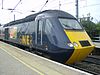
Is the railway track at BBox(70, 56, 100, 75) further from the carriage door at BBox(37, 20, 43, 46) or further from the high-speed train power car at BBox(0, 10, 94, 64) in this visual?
the carriage door at BBox(37, 20, 43, 46)

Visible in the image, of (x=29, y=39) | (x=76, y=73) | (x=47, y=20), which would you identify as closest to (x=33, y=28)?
(x=29, y=39)

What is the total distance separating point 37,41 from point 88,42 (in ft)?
12.6

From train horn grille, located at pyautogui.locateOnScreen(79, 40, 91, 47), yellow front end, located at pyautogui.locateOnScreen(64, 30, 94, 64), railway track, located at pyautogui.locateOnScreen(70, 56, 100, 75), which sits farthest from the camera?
train horn grille, located at pyautogui.locateOnScreen(79, 40, 91, 47)

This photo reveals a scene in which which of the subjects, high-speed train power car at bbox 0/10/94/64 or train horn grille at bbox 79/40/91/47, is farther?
train horn grille at bbox 79/40/91/47

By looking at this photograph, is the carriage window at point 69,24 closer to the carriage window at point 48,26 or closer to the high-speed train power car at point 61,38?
the high-speed train power car at point 61,38

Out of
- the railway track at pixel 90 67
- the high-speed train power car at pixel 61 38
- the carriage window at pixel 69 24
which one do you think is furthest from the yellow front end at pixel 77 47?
the railway track at pixel 90 67

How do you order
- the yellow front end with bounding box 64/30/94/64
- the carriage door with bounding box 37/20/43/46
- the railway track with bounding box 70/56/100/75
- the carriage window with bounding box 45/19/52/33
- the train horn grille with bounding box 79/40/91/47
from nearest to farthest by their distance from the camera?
1. the railway track with bounding box 70/56/100/75
2. the yellow front end with bounding box 64/30/94/64
3. the train horn grille with bounding box 79/40/91/47
4. the carriage window with bounding box 45/19/52/33
5. the carriage door with bounding box 37/20/43/46

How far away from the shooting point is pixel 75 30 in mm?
15789

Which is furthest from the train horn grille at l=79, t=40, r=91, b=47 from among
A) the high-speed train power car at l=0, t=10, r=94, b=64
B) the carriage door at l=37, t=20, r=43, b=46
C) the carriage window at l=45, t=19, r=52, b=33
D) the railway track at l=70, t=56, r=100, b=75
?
the carriage door at l=37, t=20, r=43, b=46

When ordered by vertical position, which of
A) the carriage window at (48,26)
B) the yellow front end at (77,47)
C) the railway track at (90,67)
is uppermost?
the carriage window at (48,26)

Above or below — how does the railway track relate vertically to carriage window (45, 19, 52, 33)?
A: below

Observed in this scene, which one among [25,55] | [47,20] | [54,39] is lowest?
[25,55]

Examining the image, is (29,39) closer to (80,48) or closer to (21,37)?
(21,37)

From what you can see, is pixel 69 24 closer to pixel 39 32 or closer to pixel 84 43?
pixel 84 43
